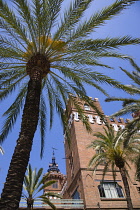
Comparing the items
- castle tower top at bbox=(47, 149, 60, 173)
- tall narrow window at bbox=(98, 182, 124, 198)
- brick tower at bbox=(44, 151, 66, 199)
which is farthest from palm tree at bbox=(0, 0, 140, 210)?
castle tower top at bbox=(47, 149, 60, 173)

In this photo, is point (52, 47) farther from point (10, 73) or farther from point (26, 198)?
point (26, 198)

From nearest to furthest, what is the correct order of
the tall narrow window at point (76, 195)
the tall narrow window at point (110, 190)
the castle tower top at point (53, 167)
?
the tall narrow window at point (110, 190) < the tall narrow window at point (76, 195) < the castle tower top at point (53, 167)

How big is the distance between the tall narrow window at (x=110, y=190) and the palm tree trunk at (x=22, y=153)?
17.1m

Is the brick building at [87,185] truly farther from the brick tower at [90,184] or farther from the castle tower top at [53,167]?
the castle tower top at [53,167]

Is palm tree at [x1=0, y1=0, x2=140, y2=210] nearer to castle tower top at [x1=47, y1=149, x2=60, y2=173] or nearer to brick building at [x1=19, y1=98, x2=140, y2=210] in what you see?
brick building at [x1=19, y1=98, x2=140, y2=210]

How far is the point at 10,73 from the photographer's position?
9.05m

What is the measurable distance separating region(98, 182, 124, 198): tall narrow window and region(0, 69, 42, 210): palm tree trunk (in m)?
17.1

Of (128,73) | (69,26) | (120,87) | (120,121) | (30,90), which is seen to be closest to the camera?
(30,90)

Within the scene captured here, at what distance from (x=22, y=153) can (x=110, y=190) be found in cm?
1856

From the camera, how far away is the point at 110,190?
834 inches

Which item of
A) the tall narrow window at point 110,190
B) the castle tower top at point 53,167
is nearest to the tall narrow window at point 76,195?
the tall narrow window at point 110,190

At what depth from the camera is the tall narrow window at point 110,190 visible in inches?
811

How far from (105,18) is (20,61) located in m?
3.72

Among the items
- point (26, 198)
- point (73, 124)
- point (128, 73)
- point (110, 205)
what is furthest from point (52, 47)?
point (73, 124)
